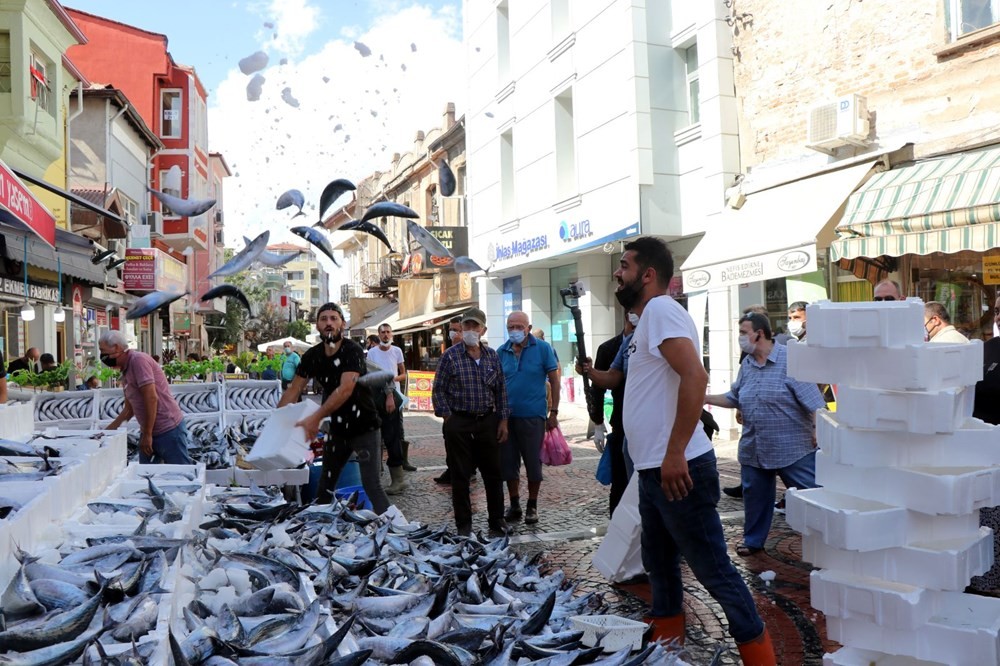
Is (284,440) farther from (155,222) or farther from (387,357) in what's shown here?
(155,222)

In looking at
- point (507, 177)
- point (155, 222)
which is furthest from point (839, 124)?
point (155, 222)

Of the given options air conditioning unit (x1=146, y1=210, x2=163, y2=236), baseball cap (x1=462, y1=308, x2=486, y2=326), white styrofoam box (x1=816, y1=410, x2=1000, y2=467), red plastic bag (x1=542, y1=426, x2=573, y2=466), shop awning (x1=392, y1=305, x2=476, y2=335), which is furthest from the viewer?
air conditioning unit (x1=146, y1=210, x2=163, y2=236)

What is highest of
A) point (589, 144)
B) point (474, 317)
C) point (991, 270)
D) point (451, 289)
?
point (589, 144)

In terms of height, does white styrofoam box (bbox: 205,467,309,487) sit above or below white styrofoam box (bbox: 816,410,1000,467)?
below

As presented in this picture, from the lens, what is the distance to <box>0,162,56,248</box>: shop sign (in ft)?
16.8

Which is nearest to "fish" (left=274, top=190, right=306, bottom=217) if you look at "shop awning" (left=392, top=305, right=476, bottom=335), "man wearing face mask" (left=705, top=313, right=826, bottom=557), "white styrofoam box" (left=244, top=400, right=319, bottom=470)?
"white styrofoam box" (left=244, top=400, right=319, bottom=470)

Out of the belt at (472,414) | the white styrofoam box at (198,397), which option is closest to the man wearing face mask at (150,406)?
the belt at (472,414)

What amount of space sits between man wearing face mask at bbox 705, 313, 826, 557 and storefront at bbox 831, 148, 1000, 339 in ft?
12.9

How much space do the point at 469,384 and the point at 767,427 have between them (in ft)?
8.13

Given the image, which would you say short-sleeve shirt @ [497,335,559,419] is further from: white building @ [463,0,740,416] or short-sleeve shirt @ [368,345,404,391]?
white building @ [463,0,740,416]

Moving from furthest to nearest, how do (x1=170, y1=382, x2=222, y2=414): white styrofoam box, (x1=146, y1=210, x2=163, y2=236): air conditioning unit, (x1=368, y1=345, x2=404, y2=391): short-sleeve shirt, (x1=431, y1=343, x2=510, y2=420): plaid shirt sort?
(x1=146, y1=210, x2=163, y2=236): air conditioning unit
(x1=368, y1=345, x2=404, y2=391): short-sleeve shirt
(x1=170, y1=382, x2=222, y2=414): white styrofoam box
(x1=431, y1=343, x2=510, y2=420): plaid shirt

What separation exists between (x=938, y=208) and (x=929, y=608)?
278 inches

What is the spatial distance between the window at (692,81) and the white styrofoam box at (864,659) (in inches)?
508

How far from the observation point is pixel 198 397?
10.7 m
